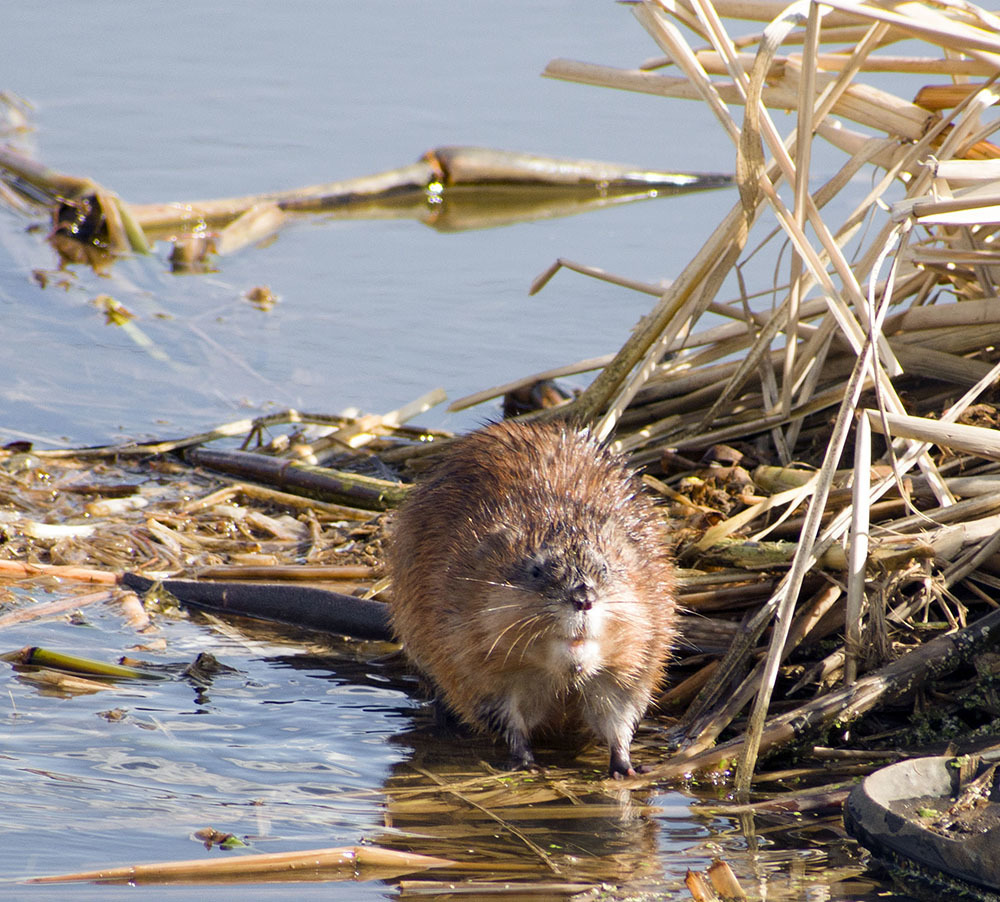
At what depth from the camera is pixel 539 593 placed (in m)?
3.54

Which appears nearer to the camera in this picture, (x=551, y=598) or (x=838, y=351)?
(x=551, y=598)

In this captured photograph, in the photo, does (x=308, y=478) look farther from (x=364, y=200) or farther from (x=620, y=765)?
(x=364, y=200)

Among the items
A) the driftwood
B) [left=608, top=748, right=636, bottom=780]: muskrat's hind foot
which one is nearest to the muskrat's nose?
[left=608, top=748, right=636, bottom=780]: muskrat's hind foot

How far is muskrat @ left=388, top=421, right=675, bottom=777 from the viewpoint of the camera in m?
3.58

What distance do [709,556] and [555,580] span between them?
2.96 feet

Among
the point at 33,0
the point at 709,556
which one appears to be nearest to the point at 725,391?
the point at 709,556

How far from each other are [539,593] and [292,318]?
4267 millimetres

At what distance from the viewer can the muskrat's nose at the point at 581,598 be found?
3.46 metres

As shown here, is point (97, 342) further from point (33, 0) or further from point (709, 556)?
point (33, 0)

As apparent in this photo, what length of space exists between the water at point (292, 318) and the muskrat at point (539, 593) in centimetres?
23

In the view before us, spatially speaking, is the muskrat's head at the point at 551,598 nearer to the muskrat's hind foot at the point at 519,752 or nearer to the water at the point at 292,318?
the muskrat's hind foot at the point at 519,752

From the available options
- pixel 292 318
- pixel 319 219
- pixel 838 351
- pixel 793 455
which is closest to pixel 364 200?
pixel 319 219

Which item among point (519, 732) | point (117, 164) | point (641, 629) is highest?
point (117, 164)

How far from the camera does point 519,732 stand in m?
3.79
